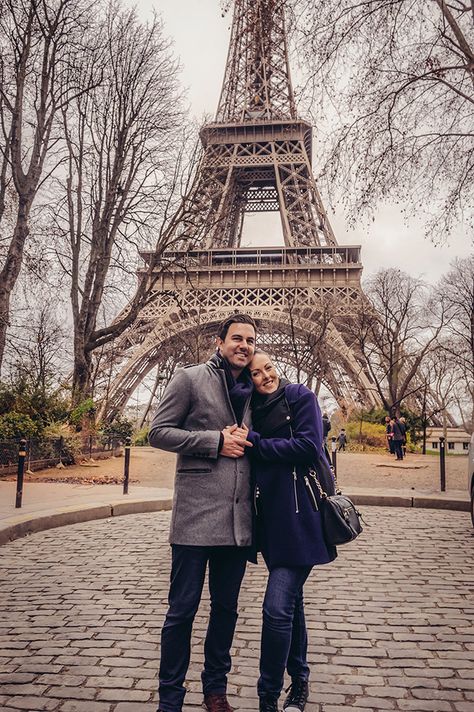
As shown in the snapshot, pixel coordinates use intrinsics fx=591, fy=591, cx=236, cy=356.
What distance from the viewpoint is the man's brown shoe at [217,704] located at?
268cm

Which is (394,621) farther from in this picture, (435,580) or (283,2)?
(283,2)

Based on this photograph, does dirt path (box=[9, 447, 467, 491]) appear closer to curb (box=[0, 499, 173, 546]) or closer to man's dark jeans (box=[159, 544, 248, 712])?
curb (box=[0, 499, 173, 546])

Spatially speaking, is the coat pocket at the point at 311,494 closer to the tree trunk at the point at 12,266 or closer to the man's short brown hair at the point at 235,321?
the man's short brown hair at the point at 235,321

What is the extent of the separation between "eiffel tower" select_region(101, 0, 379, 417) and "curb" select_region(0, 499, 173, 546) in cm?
1353

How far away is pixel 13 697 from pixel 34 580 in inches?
95.3

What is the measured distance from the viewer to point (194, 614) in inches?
107

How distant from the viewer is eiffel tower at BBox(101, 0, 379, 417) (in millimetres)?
28391

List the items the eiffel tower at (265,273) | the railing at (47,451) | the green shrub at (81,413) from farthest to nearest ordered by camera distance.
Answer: the eiffel tower at (265,273)
the green shrub at (81,413)
the railing at (47,451)

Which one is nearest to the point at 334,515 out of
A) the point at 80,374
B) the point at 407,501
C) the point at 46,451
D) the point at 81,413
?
the point at 407,501

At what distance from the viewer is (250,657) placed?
3.47 m

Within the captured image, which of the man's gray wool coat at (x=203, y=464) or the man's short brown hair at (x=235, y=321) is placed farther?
the man's short brown hair at (x=235, y=321)

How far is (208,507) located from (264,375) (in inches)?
27.5

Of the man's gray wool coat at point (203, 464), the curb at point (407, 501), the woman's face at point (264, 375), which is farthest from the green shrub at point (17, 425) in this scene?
the woman's face at point (264, 375)

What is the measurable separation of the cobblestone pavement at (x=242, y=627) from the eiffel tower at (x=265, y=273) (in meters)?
17.1
